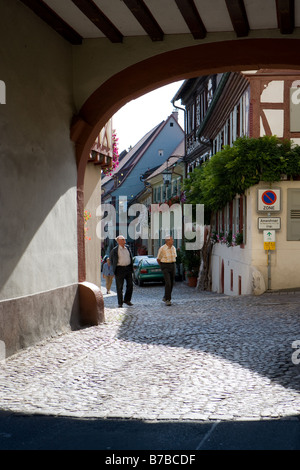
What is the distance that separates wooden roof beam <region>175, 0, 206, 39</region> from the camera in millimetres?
7804

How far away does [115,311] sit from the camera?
1270cm

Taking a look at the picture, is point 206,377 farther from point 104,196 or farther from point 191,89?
point 104,196

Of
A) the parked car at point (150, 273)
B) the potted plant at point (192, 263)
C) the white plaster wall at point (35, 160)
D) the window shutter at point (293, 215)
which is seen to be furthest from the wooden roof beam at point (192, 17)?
the parked car at point (150, 273)

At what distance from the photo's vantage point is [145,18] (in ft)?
27.6

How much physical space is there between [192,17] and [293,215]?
1026cm

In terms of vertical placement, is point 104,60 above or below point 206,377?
above

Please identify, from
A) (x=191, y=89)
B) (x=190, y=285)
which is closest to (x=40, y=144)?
(x=190, y=285)

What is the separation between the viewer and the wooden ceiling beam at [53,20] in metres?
8.00

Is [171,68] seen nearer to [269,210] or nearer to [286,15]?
[286,15]

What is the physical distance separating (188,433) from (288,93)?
1566cm

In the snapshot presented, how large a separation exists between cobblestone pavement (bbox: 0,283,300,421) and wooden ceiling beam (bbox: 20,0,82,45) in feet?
13.3

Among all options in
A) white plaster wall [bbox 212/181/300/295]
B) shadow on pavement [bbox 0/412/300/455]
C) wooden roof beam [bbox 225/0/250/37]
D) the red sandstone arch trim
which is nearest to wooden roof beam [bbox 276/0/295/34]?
the red sandstone arch trim

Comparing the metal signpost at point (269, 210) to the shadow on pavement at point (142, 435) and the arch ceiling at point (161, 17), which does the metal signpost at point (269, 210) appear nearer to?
the arch ceiling at point (161, 17)
